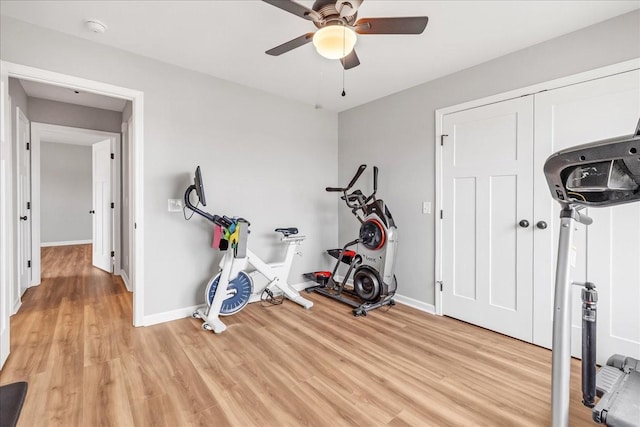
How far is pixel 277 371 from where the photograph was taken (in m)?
2.12

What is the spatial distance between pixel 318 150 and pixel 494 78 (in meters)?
2.21

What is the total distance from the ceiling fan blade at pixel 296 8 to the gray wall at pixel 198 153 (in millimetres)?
1888

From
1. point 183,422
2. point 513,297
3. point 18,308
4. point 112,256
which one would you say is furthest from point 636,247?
point 112,256

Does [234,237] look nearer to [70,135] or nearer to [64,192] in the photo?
[70,135]

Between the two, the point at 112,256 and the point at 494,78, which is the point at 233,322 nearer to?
the point at 112,256

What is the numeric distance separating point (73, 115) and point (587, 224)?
218 inches

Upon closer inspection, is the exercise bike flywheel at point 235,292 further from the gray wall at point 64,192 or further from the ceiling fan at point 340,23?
the gray wall at point 64,192

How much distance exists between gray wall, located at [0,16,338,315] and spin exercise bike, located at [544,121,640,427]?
2871mm

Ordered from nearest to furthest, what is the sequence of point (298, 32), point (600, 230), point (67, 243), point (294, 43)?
point (294, 43) < point (600, 230) < point (298, 32) < point (67, 243)

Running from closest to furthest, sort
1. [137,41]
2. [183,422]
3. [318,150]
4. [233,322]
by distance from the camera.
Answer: [183,422]
[137,41]
[233,322]
[318,150]

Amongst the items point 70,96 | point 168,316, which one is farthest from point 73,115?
point 168,316

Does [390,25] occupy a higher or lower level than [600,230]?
higher

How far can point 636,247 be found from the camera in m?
2.11

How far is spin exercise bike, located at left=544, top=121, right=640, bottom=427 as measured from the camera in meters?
1.21
